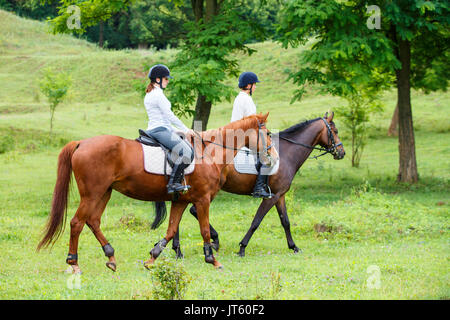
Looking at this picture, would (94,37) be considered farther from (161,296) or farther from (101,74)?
(161,296)

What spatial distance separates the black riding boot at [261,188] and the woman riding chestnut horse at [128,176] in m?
0.80

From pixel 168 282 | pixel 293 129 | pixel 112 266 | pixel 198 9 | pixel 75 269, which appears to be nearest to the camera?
pixel 168 282

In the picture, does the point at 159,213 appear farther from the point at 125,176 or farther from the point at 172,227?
the point at 125,176

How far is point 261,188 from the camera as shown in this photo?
1023 centimetres

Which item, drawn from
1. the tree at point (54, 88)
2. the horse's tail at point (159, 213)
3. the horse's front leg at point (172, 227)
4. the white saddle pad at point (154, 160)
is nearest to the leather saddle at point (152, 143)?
the white saddle pad at point (154, 160)

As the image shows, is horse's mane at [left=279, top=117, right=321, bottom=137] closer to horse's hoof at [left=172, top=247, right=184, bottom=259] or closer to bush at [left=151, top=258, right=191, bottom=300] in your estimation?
horse's hoof at [left=172, top=247, right=184, bottom=259]

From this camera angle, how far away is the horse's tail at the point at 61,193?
8383 mm

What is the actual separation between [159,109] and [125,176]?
4.07 ft

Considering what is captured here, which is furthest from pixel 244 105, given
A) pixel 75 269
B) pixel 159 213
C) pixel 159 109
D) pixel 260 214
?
pixel 75 269

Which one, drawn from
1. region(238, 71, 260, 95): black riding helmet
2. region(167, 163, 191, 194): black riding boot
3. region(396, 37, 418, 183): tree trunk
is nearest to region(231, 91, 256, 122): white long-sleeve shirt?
region(238, 71, 260, 95): black riding helmet

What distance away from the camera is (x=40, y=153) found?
26.3 m

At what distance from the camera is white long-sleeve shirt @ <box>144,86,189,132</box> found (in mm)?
8711
